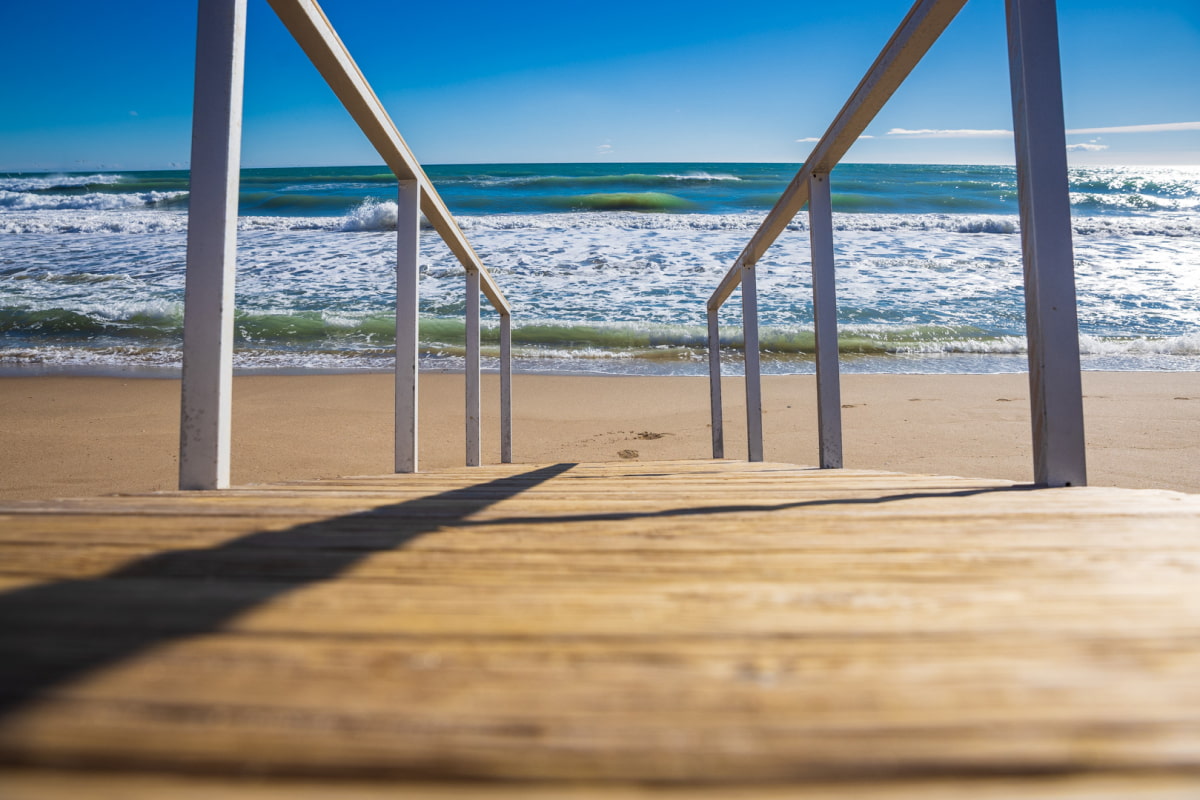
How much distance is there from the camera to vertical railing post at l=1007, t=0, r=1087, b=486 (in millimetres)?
1028

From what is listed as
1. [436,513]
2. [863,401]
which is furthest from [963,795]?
[863,401]

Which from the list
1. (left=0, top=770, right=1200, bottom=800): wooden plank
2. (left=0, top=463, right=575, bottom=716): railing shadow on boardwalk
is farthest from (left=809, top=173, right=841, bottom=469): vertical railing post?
(left=0, top=770, right=1200, bottom=800): wooden plank

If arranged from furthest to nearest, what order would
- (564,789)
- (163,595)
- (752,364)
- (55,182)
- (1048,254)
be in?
(55,182) < (752,364) < (1048,254) < (163,595) < (564,789)

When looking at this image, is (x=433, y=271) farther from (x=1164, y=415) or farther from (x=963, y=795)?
(x=963, y=795)

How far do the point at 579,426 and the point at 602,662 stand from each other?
3691mm

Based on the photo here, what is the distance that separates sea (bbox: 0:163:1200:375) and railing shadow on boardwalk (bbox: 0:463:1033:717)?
4.87 metres

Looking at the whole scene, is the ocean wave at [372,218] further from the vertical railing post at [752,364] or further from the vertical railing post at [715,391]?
the vertical railing post at [752,364]

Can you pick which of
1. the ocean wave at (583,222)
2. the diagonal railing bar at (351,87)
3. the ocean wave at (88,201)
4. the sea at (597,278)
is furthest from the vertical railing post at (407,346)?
the ocean wave at (88,201)

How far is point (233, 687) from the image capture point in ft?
1.14

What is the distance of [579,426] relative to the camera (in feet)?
13.3

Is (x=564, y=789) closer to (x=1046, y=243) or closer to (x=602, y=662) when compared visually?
(x=602, y=662)

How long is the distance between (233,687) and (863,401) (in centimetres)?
461

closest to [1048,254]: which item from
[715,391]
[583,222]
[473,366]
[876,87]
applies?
[876,87]

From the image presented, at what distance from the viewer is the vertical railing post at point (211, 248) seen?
3.36 feet
